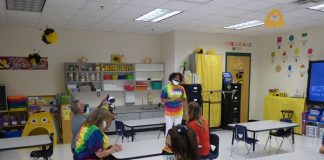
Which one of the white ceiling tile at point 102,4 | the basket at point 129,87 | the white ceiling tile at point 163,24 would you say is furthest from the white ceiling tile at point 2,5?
the basket at point 129,87

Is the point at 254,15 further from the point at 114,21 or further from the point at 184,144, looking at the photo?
the point at 184,144

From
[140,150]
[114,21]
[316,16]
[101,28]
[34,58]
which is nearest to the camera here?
[140,150]

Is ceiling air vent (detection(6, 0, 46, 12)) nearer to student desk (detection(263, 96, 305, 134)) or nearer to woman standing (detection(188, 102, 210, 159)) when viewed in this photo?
woman standing (detection(188, 102, 210, 159))

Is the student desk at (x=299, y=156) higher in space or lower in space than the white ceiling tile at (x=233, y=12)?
lower

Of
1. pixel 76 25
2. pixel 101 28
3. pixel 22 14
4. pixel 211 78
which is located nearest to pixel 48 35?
pixel 22 14

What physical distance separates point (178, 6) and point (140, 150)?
9.00 ft

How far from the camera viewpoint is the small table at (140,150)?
3.07 m

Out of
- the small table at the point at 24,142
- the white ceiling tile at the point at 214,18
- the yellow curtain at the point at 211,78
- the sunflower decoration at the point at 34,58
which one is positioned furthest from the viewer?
the yellow curtain at the point at 211,78

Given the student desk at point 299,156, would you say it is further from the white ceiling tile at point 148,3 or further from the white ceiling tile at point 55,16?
the white ceiling tile at point 55,16

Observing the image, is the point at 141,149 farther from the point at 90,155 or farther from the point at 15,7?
the point at 15,7

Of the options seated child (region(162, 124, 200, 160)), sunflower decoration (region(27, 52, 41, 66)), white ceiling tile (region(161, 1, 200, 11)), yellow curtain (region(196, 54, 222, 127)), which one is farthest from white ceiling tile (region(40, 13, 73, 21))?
seated child (region(162, 124, 200, 160))

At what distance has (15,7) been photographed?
4719 mm

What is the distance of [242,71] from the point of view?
847 centimetres

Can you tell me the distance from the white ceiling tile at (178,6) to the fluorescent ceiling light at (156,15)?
1.12 feet
